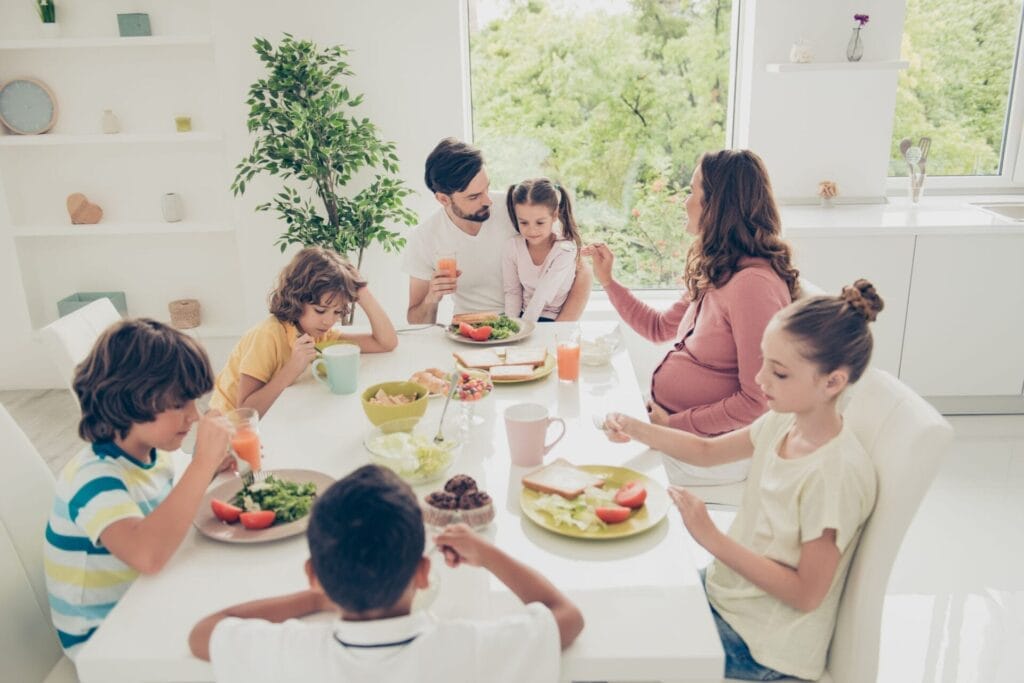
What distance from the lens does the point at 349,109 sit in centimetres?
383

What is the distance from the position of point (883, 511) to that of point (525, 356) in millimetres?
1038

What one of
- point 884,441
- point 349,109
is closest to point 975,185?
point 349,109

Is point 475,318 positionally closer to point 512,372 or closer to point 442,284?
point 442,284

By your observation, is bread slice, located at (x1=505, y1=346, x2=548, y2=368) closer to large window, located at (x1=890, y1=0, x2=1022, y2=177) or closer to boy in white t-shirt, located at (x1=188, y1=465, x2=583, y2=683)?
boy in white t-shirt, located at (x1=188, y1=465, x2=583, y2=683)

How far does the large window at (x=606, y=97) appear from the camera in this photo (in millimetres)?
3918

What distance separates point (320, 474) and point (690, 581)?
0.69m

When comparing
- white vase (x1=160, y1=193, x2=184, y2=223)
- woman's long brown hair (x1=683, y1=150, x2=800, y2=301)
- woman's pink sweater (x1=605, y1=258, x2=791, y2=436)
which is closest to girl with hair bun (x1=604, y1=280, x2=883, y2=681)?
woman's pink sweater (x1=605, y1=258, x2=791, y2=436)

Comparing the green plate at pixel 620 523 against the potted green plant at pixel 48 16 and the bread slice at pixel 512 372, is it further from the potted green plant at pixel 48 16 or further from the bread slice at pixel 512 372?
the potted green plant at pixel 48 16

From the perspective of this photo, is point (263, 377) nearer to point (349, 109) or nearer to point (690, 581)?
point (690, 581)

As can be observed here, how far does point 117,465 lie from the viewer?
144 cm

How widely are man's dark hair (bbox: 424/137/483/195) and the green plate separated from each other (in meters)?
1.46

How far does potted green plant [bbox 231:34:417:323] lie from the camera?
11.3 feet

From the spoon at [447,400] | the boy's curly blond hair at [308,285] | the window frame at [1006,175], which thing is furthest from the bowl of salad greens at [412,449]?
the window frame at [1006,175]

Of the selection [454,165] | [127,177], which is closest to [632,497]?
[454,165]
